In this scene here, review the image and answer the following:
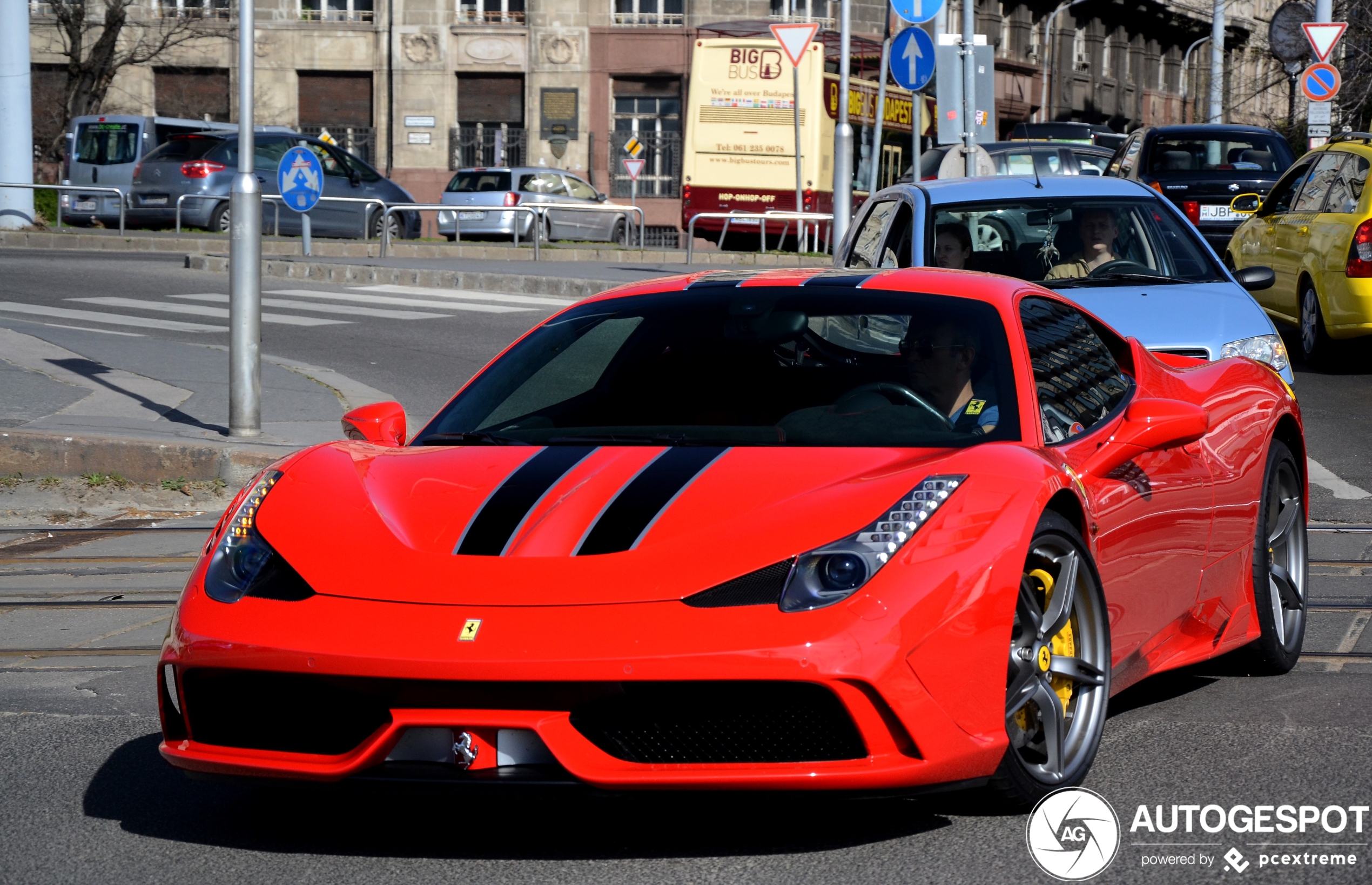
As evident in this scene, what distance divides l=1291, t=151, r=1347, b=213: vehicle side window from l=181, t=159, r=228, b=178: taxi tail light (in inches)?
717

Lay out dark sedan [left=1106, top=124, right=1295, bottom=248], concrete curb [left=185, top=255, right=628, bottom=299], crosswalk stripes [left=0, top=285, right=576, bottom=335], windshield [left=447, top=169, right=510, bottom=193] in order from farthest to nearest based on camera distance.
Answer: windshield [left=447, top=169, right=510, bottom=193] < concrete curb [left=185, top=255, right=628, bottom=299] < dark sedan [left=1106, top=124, right=1295, bottom=248] < crosswalk stripes [left=0, top=285, right=576, bottom=335]

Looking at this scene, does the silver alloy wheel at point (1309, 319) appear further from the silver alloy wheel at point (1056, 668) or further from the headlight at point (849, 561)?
the headlight at point (849, 561)

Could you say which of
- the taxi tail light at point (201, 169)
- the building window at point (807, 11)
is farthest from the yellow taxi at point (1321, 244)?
the building window at point (807, 11)

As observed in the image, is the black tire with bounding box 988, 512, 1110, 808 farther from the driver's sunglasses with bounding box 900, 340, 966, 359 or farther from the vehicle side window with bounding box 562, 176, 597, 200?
the vehicle side window with bounding box 562, 176, 597, 200

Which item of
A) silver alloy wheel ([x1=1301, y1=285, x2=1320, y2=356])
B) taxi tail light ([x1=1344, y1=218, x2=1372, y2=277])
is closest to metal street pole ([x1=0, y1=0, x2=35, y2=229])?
silver alloy wheel ([x1=1301, y1=285, x2=1320, y2=356])

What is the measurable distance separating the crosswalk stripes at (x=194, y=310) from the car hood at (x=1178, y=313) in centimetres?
991

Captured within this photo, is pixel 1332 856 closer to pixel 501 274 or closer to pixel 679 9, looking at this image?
pixel 501 274

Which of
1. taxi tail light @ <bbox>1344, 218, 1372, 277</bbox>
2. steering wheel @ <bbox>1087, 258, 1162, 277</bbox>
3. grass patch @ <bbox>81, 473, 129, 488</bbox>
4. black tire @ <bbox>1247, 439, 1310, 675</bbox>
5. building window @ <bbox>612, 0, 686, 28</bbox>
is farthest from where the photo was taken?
building window @ <bbox>612, 0, 686, 28</bbox>

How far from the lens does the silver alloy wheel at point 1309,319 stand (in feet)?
44.2

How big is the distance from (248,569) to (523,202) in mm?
29983

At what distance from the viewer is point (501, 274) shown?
68.2 ft

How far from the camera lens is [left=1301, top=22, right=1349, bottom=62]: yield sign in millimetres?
21344

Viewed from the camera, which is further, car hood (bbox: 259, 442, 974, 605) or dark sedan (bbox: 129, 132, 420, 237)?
dark sedan (bbox: 129, 132, 420, 237)

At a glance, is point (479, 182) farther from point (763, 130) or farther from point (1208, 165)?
point (1208, 165)
